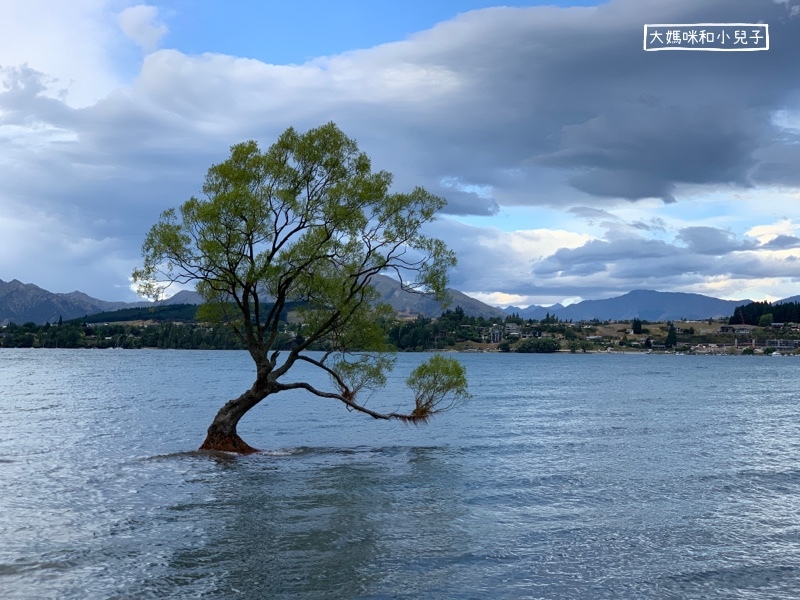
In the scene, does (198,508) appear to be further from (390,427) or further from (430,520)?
(390,427)

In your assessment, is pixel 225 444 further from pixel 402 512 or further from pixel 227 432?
pixel 402 512

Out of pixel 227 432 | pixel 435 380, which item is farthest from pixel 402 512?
pixel 227 432

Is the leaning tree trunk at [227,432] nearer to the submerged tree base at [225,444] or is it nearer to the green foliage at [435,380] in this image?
the submerged tree base at [225,444]

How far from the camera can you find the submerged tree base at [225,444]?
41.3 m

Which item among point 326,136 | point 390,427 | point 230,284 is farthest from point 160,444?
point 326,136

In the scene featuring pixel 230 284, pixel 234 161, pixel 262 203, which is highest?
pixel 234 161

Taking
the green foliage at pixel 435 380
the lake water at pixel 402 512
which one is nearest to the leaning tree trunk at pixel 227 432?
the lake water at pixel 402 512

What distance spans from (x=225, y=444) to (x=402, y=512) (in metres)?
17.1

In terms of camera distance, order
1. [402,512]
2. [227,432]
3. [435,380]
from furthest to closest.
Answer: [435,380], [227,432], [402,512]

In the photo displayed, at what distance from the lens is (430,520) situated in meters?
26.0

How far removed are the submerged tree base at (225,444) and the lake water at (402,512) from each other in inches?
49.8

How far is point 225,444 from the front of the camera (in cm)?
4128

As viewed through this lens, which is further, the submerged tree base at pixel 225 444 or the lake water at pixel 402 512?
the submerged tree base at pixel 225 444

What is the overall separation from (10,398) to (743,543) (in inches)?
3292
